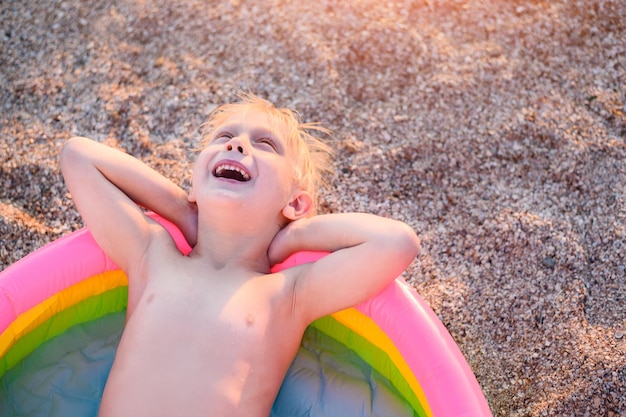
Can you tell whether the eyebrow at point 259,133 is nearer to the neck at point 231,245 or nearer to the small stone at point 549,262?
the neck at point 231,245

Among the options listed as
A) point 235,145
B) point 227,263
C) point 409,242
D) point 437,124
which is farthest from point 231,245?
point 437,124

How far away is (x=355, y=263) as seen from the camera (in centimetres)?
183

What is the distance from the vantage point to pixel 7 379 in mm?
2023

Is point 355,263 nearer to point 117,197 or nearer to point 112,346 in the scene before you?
point 117,197

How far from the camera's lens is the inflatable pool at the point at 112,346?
6.22 ft

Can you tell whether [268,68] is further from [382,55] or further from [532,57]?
[532,57]

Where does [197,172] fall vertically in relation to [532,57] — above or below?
above

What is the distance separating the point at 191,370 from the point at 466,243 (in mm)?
1111

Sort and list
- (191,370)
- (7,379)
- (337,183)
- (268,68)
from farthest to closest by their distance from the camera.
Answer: (268,68) → (337,183) → (7,379) → (191,370)

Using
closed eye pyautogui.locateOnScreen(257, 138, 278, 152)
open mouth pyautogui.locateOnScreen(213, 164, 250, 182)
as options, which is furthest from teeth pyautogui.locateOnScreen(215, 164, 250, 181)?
closed eye pyautogui.locateOnScreen(257, 138, 278, 152)

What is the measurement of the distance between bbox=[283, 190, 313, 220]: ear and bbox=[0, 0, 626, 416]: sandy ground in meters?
0.44

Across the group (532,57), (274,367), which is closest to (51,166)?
(274,367)

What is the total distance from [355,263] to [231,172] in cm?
45

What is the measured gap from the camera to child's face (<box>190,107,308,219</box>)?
1.84 meters
